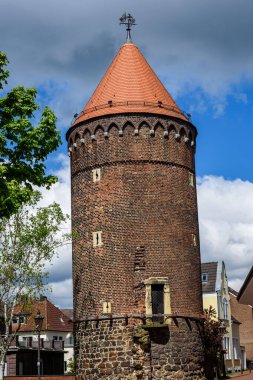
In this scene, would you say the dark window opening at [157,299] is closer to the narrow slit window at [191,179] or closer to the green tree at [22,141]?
the narrow slit window at [191,179]

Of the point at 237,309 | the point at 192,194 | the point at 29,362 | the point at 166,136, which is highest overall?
the point at 166,136

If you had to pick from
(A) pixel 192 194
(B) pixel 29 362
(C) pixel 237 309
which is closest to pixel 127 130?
(A) pixel 192 194

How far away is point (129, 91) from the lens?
33281mm

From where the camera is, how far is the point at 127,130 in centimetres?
3161

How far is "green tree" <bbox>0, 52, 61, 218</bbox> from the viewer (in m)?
17.9

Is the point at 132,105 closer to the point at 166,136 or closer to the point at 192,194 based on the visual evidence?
the point at 166,136

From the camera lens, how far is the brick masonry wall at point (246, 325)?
205 ft

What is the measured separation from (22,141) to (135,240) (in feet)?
41.2

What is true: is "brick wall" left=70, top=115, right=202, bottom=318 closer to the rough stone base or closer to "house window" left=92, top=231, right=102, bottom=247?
"house window" left=92, top=231, right=102, bottom=247

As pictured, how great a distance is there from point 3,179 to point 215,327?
2183 centimetres

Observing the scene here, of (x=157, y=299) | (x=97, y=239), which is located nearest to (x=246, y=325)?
(x=157, y=299)

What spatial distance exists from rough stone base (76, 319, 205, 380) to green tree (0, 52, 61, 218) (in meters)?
11.9

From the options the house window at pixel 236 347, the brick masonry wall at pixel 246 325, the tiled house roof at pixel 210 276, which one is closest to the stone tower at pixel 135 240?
the tiled house roof at pixel 210 276

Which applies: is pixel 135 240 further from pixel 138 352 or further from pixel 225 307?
pixel 225 307
